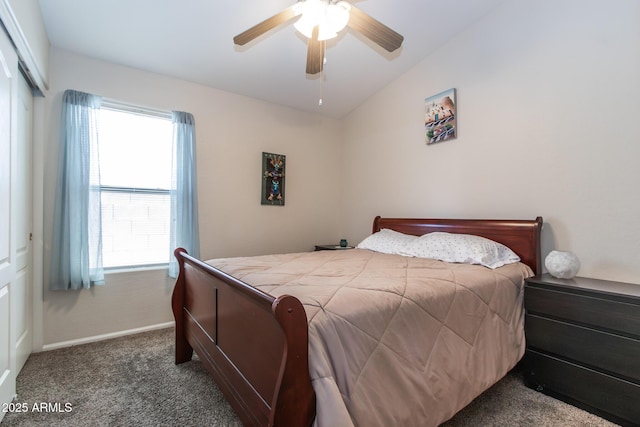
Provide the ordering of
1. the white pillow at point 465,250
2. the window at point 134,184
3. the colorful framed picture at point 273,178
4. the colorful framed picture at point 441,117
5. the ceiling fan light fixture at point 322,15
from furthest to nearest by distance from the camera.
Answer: the colorful framed picture at point 273,178
the colorful framed picture at point 441,117
the window at point 134,184
the white pillow at point 465,250
the ceiling fan light fixture at point 322,15

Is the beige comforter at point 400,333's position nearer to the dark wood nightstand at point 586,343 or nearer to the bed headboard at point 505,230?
the dark wood nightstand at point 586,343

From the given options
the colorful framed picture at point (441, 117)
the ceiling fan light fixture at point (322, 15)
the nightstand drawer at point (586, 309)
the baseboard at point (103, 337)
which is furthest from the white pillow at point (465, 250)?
the baseboard at point (103, 337)

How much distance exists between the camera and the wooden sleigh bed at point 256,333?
3.13 ft

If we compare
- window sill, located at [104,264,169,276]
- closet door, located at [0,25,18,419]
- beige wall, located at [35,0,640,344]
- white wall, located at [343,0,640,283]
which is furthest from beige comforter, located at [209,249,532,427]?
window sill, located at [104,264,169,276]

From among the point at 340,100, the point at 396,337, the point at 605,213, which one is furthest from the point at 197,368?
the point at 340,100

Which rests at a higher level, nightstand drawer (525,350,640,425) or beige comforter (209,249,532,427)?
beige comforter (209,249,532,427)

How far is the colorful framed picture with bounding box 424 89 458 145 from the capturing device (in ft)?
9.44

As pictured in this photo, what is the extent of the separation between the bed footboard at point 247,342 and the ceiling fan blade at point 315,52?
1.61m

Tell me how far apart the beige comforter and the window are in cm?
137

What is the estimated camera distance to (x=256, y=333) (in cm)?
124

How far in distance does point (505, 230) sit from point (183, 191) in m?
2.95

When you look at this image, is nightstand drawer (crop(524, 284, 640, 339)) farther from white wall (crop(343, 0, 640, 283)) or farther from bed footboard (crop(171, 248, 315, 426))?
bed footboard (crop(171, 248, 315, 426))

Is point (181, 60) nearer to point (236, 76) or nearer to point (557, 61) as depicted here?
point (236, 76)

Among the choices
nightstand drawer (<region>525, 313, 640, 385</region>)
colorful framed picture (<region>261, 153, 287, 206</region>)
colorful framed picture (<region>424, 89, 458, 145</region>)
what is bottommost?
nightstand drawer (<region>525, 313, 640, 385</region>)
